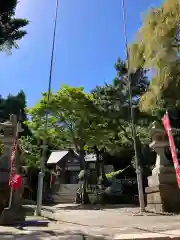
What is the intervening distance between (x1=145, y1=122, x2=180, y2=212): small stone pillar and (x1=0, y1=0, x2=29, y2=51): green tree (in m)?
8.30

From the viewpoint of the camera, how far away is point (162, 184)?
9219 mm

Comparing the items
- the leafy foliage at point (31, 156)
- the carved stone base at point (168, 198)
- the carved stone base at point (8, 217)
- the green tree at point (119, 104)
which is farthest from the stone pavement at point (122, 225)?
the leafy foliage at point (31, 156)

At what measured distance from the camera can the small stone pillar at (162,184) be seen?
30.0 feet

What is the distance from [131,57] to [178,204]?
5620 millimetres

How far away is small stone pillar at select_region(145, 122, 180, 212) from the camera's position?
30.0ft

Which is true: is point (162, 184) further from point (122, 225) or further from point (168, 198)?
point (122, 225)

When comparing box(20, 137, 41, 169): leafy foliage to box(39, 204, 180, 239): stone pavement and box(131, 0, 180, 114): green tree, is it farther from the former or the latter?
box(131, 0, 180, 114): green tree

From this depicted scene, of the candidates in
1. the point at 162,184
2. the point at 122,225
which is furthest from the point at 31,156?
the point at 122,225

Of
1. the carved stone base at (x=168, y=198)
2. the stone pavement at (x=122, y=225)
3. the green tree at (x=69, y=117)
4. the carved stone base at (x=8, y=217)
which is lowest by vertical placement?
the stone pavement at (x=122, y=225)

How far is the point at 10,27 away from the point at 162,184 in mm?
10340

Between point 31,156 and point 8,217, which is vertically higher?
point 31,156

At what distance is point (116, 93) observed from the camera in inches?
837

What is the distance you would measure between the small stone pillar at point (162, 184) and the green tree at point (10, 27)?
8304 mm

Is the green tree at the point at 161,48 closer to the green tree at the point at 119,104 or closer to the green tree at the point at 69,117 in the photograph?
the green tree at the point at 119,104
